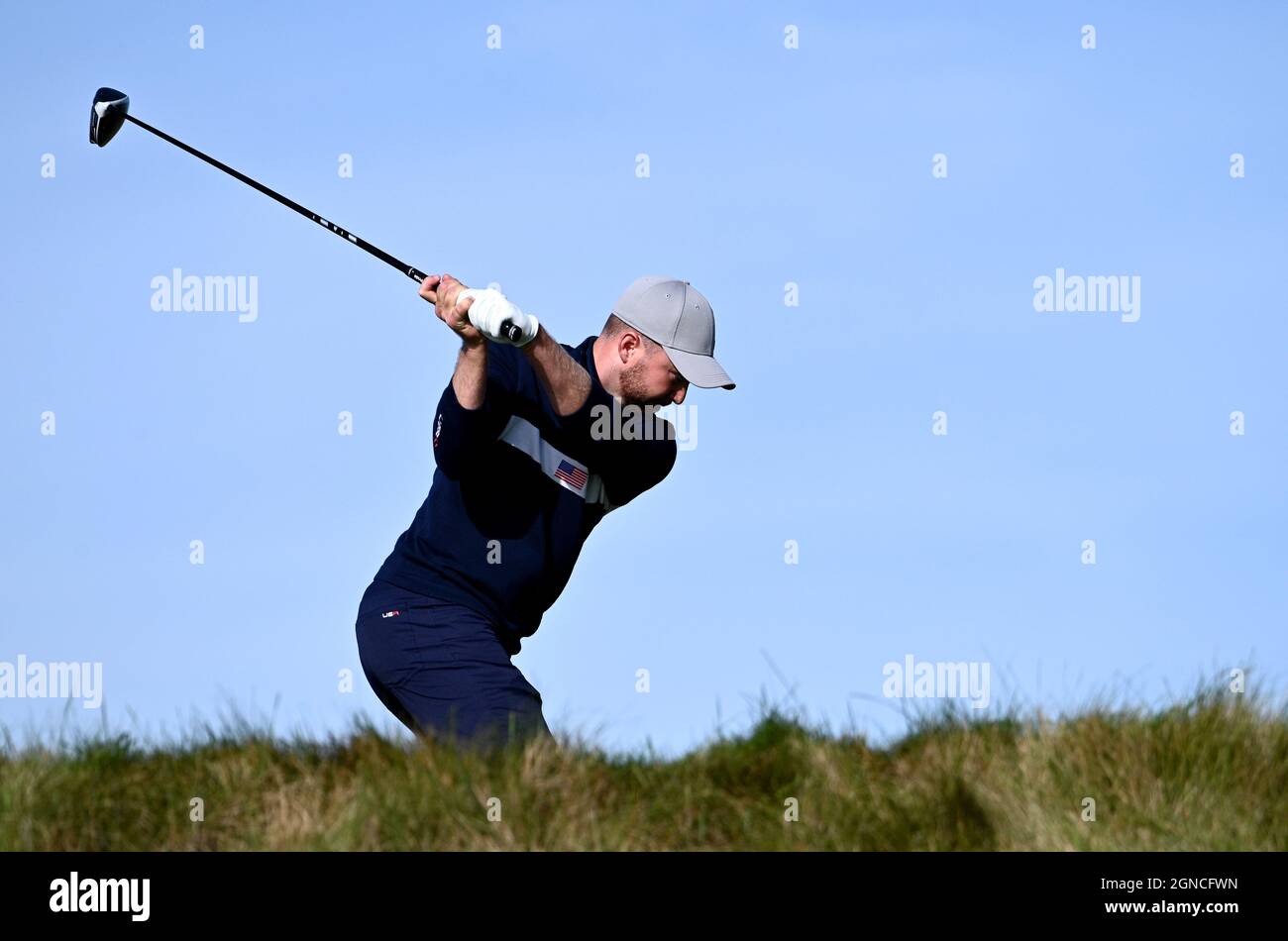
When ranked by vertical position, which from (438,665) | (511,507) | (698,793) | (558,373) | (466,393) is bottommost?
(698,793)

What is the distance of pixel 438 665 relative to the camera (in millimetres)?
6469

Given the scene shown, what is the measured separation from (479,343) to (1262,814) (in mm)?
3470

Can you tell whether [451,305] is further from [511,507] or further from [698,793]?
[698,793]

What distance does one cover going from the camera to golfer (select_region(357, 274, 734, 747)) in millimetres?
6332

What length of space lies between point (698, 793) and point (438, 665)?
1678 mm

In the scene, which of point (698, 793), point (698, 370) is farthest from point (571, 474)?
point (698, 793)

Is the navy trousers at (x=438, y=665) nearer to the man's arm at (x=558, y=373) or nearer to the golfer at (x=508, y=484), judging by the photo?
the golfer at (x=508, y=484)

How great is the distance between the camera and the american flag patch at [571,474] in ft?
22.5

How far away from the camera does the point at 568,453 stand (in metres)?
6.87

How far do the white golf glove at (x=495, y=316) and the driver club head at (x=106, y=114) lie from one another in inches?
115

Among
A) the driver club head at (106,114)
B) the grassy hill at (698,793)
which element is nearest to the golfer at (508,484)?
the grassy hill at (698,793)
